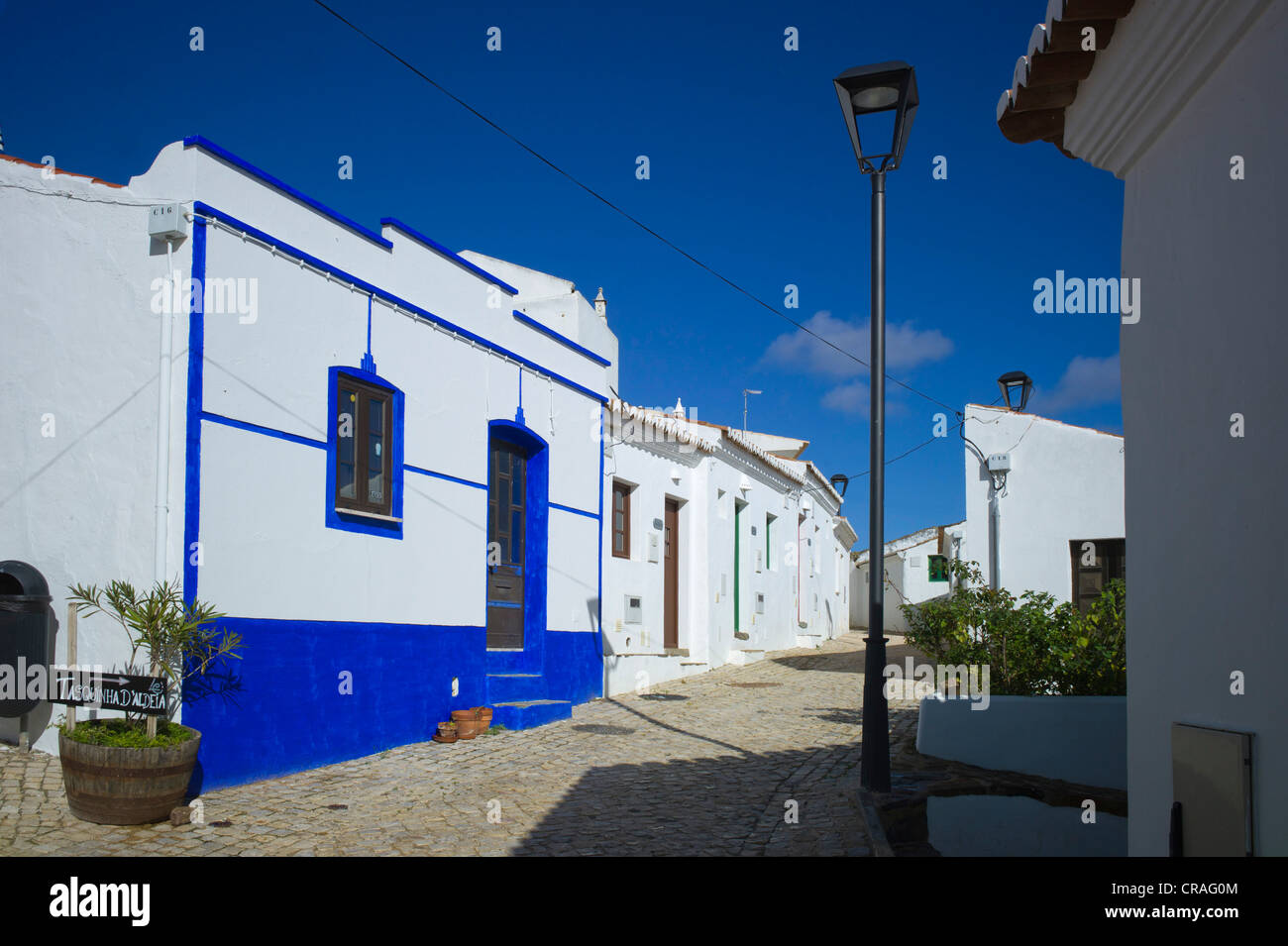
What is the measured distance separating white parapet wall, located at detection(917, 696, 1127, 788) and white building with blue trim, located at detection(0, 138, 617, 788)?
4761mm

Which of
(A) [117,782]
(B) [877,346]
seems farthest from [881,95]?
(A) [117,782]

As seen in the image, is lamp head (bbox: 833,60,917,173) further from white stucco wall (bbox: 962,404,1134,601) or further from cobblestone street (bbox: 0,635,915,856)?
white stucco wall (bbox: 962,404,1134,601)

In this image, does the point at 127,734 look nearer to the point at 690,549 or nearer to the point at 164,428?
the point at 164,428

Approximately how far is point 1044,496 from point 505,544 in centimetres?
733

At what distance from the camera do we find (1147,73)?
3.40 m

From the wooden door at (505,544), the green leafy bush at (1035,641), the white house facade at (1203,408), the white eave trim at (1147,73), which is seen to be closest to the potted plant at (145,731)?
the wooden door at (505,544)

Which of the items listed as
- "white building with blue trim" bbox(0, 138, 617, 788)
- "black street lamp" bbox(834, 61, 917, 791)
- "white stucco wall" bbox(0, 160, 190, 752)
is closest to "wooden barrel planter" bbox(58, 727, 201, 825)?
"white building with blue trim" bbox(0, 138, 617, 788)

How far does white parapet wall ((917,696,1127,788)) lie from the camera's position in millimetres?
7402

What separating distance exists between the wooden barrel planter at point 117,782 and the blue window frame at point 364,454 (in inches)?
104

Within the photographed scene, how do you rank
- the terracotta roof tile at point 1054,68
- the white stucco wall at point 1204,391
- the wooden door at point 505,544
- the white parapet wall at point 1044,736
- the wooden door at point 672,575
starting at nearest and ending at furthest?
the white stucco wall at point 1204,391, the terracotta roof tile at point 1054,68, the white parapet wall at point 1044,736, the wooden door at point 505,544, the wooden door at point 672,575

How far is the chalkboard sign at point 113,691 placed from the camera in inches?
255

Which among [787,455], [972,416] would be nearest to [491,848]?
[972,416]

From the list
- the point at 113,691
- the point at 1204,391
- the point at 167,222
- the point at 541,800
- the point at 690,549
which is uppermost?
the point at 167,222

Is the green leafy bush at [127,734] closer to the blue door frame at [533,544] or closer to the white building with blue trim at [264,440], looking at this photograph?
the white building with blue trim at [264,440]
